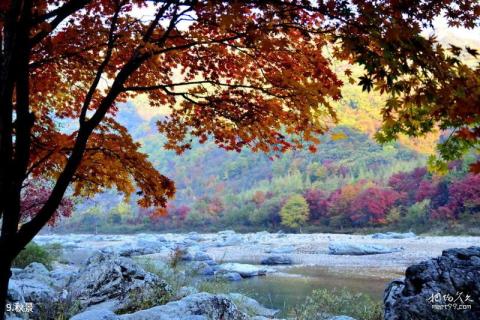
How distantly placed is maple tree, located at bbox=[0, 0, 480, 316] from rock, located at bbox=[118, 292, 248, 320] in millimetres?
1242

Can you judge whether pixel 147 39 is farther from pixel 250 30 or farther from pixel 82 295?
pixel 82 295

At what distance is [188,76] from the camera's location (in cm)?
584

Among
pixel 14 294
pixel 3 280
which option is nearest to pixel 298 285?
pixel 14 294

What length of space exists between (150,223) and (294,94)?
7256cm

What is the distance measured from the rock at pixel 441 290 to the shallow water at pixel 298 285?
6830 mm

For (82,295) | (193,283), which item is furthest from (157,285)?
(193,283)

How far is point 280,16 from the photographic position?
153 inches

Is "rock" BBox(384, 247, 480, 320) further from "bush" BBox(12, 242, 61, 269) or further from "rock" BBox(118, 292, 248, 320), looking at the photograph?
"bush" BBox(12, 242, 61, 269)

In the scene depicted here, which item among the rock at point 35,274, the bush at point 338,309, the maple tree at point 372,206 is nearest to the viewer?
the bush at point 338,309

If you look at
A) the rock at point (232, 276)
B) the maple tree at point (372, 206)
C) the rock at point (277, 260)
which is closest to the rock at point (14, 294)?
the rock at point (232, 276)

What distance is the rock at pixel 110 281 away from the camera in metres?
7.27

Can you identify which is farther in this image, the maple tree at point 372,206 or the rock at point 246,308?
the maple tree at point 372,206

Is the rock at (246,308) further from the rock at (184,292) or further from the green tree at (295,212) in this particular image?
the green tree at (295,212)

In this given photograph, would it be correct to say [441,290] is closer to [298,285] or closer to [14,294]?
[14,294]
